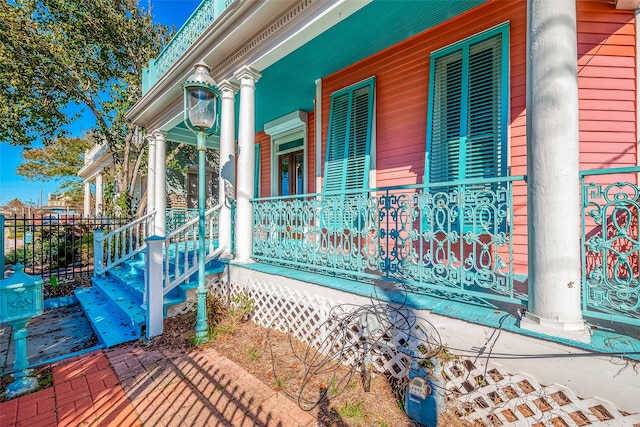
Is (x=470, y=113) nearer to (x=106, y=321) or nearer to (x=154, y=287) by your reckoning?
(x=154, y=287)

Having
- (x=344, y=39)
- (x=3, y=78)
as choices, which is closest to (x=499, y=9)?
(x=344, y=39)

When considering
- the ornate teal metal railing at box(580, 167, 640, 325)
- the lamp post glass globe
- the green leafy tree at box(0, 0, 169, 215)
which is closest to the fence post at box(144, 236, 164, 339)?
the lamp post glass globe

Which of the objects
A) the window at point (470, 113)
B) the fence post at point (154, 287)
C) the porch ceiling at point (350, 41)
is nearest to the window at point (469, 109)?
the window at point (470, 113)

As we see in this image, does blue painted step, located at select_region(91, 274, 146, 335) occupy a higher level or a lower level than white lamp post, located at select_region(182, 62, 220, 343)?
lower

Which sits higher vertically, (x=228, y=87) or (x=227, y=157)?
(x=228, y=87)

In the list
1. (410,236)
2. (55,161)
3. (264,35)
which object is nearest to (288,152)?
(264,35)

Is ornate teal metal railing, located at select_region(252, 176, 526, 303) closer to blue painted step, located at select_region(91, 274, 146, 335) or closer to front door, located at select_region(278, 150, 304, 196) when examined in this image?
blue painted step, located at select_region(91, 274, 146, 335)

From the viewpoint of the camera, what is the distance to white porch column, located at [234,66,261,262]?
4418mm

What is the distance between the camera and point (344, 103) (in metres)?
5.23

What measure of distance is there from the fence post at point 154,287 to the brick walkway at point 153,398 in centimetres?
51

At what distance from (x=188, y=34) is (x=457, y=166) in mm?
5580

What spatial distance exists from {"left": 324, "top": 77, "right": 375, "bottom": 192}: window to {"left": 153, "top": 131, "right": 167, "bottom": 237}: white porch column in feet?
15.1

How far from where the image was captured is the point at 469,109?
3.72 m

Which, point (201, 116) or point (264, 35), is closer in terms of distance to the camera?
point (201, 116)
